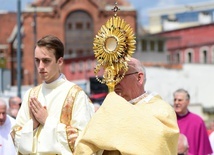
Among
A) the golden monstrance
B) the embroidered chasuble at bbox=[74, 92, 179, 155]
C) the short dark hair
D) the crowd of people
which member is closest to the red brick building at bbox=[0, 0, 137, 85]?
the crowd of people

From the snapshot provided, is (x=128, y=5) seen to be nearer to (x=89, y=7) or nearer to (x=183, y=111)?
(x=89, y=7)

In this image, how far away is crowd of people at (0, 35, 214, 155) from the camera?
5355 millimetres

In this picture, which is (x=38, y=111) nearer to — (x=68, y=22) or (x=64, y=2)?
(x=64, y=2)

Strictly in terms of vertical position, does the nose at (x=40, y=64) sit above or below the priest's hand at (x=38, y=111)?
above

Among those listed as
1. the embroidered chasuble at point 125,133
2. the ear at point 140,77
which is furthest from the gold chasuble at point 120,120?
the ear at point 140,77

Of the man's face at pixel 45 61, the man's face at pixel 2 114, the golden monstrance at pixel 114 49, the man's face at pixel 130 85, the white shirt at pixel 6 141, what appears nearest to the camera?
the golden monstrance at pixel 114 49

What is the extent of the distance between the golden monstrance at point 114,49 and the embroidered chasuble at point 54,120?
53.9 inches

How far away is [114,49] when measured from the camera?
5504 mm

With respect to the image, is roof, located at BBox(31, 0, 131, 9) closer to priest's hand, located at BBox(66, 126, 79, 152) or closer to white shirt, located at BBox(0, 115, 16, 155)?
white shirt, located at BBox(0, 115, 16, 155)

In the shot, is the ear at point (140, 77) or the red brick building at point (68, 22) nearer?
the ear at point (140, 77)

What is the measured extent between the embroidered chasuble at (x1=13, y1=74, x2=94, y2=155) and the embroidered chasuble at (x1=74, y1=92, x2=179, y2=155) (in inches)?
52.0

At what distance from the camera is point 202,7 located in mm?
84562

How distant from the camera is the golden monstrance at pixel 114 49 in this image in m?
5.49

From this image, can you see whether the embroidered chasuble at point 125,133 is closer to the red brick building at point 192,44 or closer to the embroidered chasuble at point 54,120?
the embroidered chasuble at point 54,120
